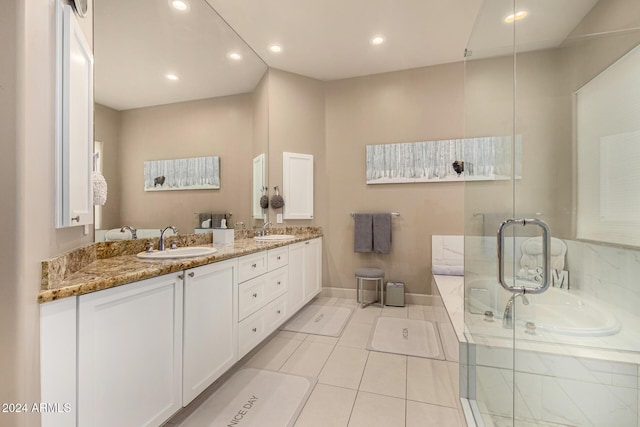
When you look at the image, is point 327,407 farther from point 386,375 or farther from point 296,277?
point 296,277

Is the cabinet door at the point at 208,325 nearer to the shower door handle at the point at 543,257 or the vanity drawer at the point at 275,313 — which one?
the vanity drawer at the point at 275,313

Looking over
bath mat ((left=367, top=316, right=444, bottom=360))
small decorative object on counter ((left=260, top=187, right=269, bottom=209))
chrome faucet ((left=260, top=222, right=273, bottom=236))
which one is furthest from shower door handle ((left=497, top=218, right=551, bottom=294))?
small decorative object on counter ((left=260, top=187, right=269, bottom=209))

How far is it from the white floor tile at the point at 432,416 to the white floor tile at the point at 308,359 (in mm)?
660

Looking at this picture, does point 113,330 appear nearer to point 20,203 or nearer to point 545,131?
point 20,203

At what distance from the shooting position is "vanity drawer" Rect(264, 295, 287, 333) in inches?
89.0

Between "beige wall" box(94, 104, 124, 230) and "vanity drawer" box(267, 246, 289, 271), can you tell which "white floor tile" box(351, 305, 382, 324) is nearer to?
"vanity drawer" box(267, 246, 289, 271)

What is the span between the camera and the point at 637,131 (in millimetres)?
1340

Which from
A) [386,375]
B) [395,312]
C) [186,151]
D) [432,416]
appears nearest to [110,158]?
[186,151]

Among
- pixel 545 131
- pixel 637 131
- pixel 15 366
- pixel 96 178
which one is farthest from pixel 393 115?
pixel 15 366

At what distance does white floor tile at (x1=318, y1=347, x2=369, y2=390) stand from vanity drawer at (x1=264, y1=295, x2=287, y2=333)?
0.55m

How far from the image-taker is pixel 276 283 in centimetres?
245

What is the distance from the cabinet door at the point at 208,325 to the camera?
1.44m

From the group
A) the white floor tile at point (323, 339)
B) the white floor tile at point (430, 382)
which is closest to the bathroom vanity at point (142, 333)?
the white floor tile at point (323, 339)

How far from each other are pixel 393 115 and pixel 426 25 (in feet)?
3.34
